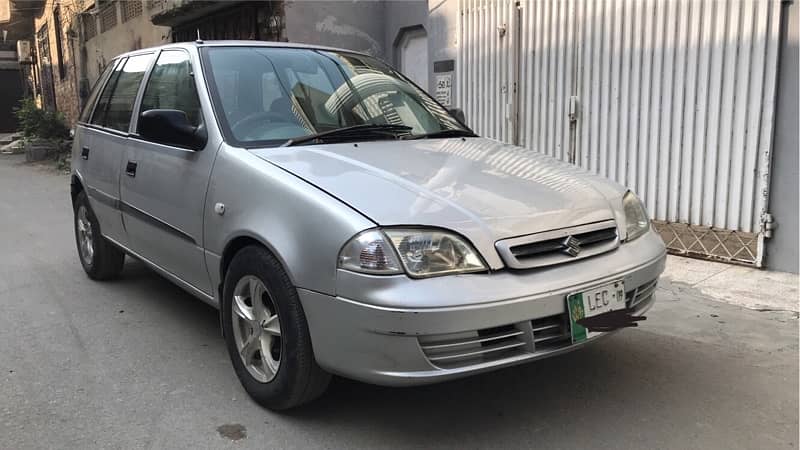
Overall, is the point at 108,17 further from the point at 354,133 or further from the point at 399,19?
the point at 354,133

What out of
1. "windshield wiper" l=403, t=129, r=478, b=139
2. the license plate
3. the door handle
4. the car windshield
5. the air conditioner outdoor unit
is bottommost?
the license plate

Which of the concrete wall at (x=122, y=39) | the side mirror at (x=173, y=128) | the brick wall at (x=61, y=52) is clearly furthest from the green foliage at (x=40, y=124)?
the side mirror at (x=173, y=128)

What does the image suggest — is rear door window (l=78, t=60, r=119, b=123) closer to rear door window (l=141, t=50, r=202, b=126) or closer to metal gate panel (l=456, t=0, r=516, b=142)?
rear door window (l=141, t=50, r=202, b=126)

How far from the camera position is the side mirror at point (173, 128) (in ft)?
11.0

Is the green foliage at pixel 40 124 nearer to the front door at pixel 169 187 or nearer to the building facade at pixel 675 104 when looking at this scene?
the building facade at pixel 675 104

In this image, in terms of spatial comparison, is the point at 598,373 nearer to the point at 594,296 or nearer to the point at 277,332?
the point at 594,296

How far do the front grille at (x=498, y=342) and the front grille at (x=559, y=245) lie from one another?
23cm

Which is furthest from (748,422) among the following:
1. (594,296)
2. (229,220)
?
(229,220)

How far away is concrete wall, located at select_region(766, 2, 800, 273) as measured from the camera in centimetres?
495

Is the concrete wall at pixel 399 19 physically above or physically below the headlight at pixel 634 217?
above

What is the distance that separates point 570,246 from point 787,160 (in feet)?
10.9

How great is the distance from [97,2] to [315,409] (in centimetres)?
1946

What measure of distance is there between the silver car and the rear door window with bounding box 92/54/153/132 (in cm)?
25

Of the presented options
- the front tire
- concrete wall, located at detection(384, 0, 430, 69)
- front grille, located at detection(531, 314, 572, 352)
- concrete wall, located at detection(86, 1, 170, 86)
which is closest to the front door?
the front tire
